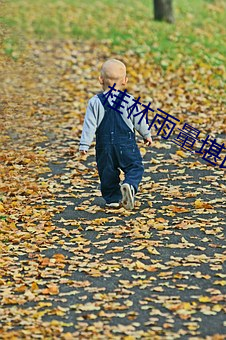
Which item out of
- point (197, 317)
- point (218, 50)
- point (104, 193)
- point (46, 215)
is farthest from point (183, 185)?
point (218, 50)

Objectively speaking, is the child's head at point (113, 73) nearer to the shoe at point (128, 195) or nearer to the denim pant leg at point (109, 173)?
the denim pant leg at point (109, 173)

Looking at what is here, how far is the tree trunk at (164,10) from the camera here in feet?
58.7

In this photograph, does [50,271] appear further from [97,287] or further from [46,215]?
[46,215]

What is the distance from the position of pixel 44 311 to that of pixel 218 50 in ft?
38.3

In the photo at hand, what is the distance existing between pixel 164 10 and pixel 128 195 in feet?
37.3

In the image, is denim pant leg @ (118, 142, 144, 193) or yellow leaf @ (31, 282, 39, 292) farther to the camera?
denim pant leg @ (118, 142, 144, 193)

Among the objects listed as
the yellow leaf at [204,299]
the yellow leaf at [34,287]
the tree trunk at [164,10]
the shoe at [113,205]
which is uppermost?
the tree trunk at [164,10]

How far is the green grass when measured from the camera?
15758 millimetres

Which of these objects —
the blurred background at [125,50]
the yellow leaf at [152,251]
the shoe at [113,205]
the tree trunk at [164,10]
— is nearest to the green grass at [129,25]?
the blurred background at [125,50]

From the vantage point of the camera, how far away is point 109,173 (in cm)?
766

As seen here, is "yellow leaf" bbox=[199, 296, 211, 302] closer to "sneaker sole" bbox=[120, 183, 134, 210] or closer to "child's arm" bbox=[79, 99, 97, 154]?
"sneaker sole" bbox=[120, 183, 134, 210]

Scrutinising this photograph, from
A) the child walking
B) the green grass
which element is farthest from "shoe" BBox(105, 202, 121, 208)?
the green grass

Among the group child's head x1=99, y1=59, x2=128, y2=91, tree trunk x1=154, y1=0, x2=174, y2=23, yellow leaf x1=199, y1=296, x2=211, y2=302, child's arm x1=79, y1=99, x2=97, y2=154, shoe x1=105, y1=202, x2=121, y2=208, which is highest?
tree trunk x1=154, y1=0, x2=174, y2=23

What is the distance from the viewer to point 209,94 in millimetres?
13227
